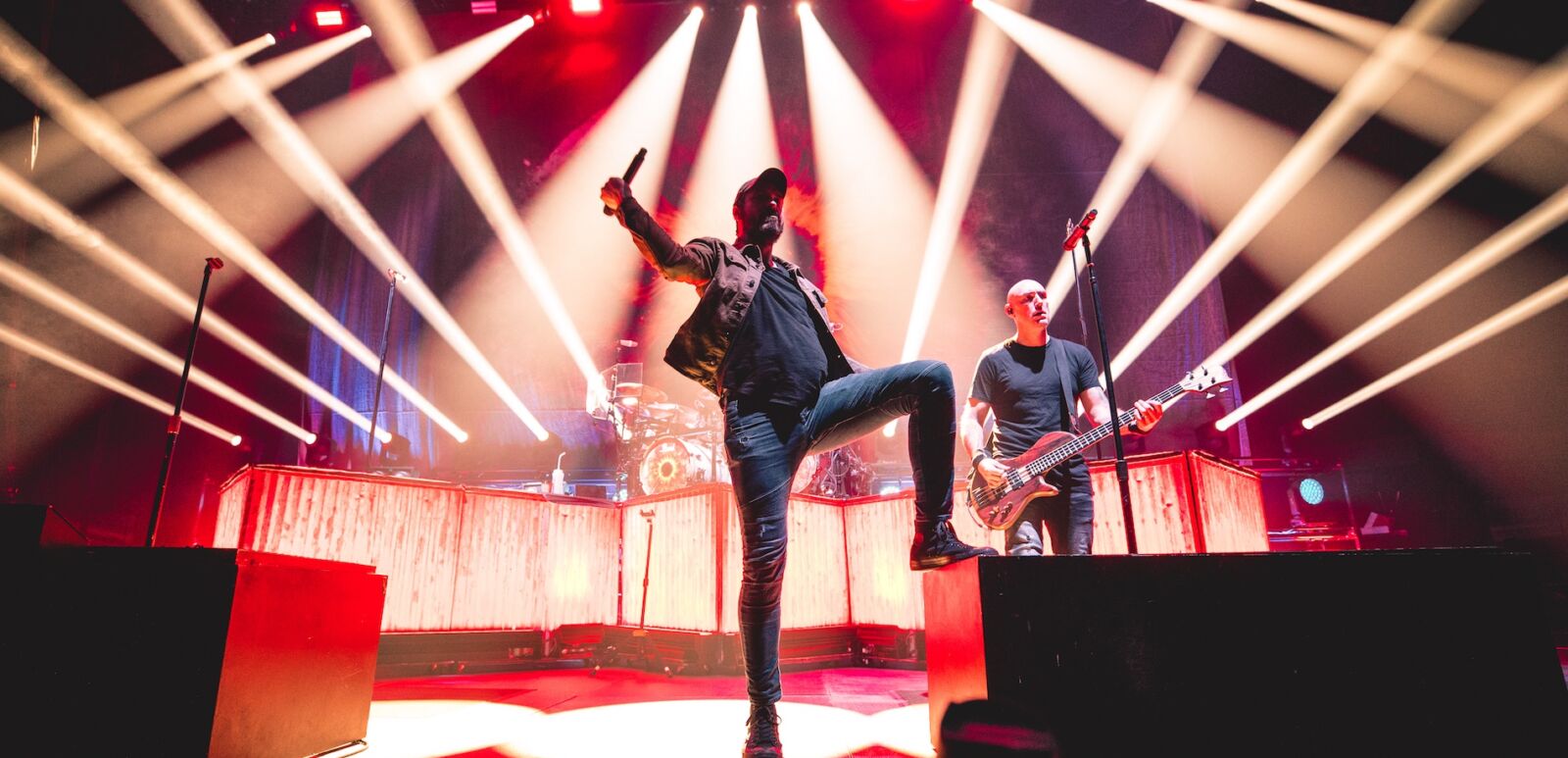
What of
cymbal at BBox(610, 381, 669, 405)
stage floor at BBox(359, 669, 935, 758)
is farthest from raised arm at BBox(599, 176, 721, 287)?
cymbal at BBox(610, 381, 669, 405)

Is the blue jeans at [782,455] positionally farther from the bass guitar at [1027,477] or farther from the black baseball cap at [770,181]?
the bass guitar at [1027,477]

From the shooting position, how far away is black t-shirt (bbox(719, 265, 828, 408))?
6.78 ft

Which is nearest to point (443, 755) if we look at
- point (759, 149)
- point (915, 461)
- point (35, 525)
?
point (35, 525)

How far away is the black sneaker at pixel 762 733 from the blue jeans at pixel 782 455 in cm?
3

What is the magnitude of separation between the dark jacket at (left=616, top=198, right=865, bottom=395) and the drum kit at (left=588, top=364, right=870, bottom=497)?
235 inches

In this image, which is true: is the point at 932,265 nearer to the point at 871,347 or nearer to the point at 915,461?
the point at 871,347

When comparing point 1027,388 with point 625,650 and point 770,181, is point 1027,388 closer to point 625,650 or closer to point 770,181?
point 770,181

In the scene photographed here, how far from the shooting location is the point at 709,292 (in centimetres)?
214

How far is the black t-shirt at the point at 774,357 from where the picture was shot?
6.78 feet

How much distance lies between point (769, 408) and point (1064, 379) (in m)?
2.26

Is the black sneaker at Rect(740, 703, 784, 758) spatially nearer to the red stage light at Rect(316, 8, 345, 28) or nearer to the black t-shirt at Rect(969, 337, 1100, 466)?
the black t-shirt at Rect(969, 337, 1100, 466)

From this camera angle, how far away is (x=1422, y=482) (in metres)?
7.89

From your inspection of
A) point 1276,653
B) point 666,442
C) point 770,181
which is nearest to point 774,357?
point 770,181

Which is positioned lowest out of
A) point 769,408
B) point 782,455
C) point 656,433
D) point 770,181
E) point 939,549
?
point 939,549
